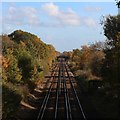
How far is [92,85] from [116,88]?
15.1 meters

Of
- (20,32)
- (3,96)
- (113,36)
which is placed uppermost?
(20,32)

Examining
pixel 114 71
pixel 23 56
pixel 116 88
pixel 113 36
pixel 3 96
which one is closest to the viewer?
pixel 3 96

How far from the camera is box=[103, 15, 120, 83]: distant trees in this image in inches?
1050

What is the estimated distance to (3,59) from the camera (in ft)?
95.7

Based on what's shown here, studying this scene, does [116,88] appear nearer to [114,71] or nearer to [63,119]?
[114,71]

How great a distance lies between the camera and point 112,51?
28.8m

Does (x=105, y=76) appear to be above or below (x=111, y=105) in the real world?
above

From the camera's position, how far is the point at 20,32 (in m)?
98.2

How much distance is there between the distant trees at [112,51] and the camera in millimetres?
26672

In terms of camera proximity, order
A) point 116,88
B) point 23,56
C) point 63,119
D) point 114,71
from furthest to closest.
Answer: point 23,56
point 116,88
point 114,71
point 63,119

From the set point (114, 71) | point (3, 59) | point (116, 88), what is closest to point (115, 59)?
point (114, 71)

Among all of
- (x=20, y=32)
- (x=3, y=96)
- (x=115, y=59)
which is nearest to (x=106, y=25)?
(x=115, y=59)

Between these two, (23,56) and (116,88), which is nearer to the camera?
(116,88)

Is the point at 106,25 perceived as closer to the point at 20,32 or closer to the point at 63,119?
the point at 63,119
